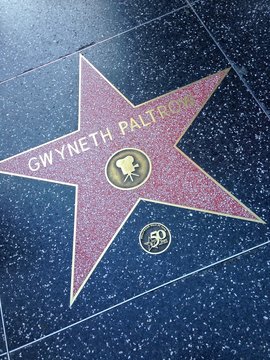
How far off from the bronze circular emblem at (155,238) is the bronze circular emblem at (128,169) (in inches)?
6.0

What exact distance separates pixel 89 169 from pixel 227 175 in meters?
0.45

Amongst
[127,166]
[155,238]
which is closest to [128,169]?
[127,166]

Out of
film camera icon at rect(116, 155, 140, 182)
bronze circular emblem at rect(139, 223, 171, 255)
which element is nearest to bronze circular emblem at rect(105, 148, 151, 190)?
film camera icon at rect(116, 155, 140, 182)

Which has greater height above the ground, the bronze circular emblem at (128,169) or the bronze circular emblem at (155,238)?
the bronze circular emblem at (128,169)

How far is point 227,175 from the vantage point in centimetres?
136

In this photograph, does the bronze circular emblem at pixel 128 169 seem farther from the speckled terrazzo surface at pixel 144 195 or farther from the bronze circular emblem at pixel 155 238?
the bronze circular emblem at pixel 155 238

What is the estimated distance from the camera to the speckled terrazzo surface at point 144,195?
1176 mm

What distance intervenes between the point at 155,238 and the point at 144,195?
0.15 m

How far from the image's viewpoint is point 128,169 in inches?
55.8

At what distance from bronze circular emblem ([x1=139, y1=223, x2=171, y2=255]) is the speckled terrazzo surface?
2cm

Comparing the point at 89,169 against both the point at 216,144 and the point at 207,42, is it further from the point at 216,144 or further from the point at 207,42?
the point at 207,42

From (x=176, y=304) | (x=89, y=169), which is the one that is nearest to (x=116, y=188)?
(x=89, y=169)

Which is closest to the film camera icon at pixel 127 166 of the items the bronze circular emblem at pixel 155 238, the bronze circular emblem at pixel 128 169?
the bronze circular emblem at pixel 128 169

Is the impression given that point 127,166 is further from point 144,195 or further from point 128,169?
point 144,195
